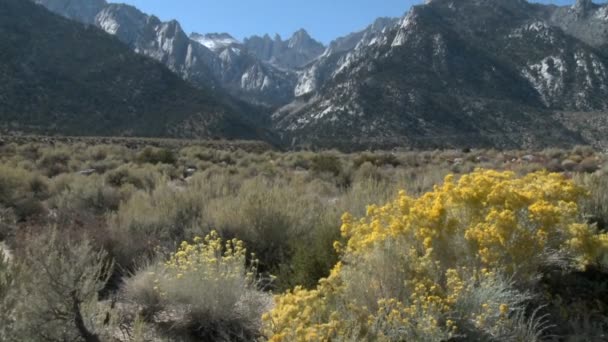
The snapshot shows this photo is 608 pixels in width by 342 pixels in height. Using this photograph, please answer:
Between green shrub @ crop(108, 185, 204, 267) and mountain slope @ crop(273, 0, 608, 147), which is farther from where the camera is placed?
mountain slope @ crop(273, 0, 608, 147)

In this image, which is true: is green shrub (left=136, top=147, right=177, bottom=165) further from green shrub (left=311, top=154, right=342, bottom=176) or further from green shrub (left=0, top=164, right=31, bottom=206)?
green shrub (left=0, top=164, right=31, bottom=206)

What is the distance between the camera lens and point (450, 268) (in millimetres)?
4301

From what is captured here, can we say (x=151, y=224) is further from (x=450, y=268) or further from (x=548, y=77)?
(x=548, y=77)

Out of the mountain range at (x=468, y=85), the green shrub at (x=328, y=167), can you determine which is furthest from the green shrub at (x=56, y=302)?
the mountain range at (x=468, y=85)

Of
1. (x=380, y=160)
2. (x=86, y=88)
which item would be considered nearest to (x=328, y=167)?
(x=380, y=160)

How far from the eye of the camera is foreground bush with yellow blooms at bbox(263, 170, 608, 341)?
3439 mm

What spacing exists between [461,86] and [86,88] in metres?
69.7

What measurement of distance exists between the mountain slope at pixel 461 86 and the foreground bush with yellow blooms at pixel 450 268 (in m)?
75.8

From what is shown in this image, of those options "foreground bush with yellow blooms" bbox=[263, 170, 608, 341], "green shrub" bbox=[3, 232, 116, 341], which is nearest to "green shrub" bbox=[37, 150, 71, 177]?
"green shrub" bbox=[3, 232, 116, 341]

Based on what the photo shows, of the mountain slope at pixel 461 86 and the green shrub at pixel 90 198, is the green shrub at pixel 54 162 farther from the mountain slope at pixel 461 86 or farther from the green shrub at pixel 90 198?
the mountain slope at pixel 461 86

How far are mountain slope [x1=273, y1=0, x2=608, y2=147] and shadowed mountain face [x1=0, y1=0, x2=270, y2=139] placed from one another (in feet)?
70.0

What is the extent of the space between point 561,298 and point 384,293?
1.77m

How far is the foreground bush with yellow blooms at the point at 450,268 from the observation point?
3.44 meters

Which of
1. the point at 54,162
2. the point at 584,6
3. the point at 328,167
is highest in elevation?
the point at 584,6
